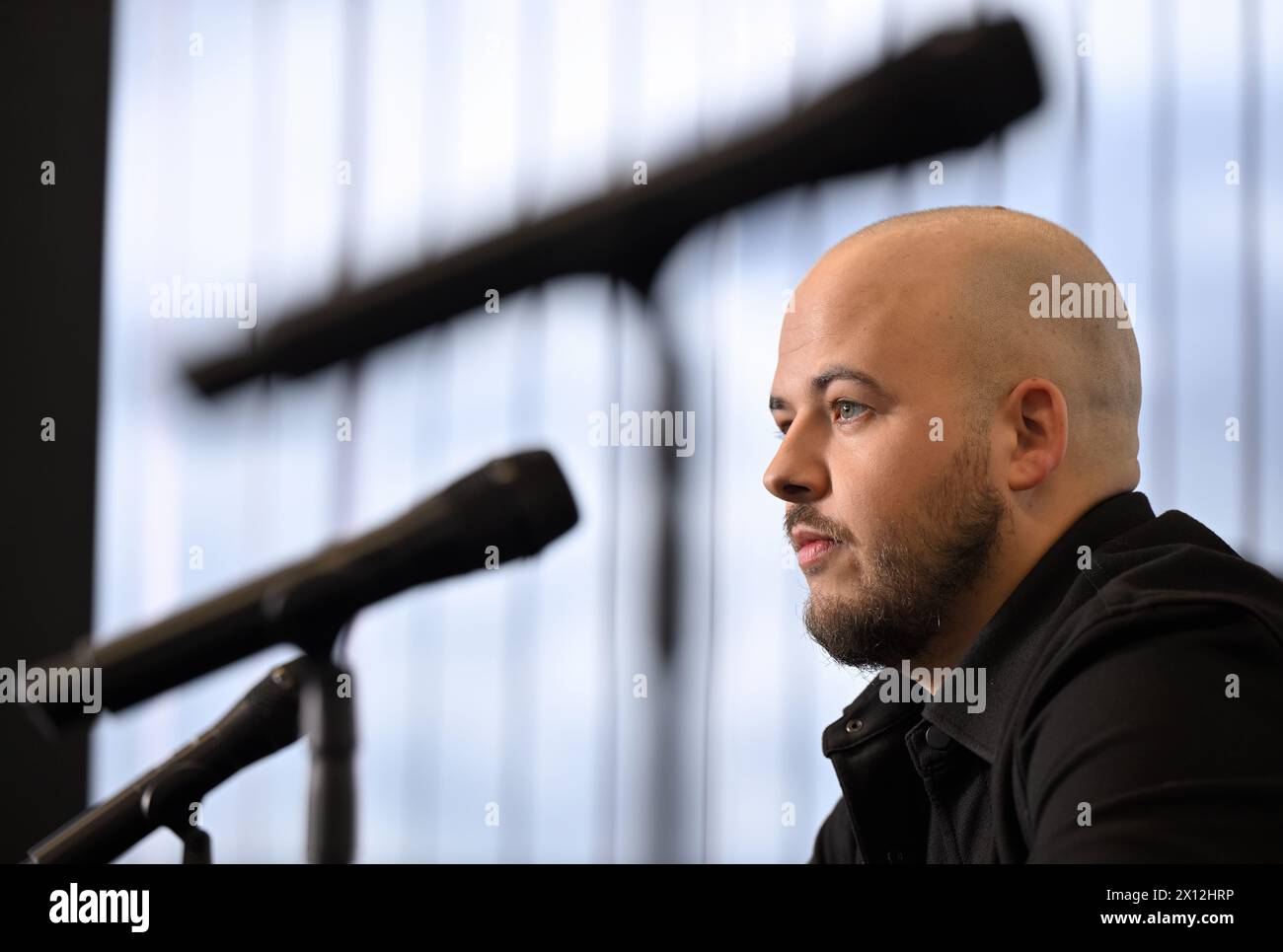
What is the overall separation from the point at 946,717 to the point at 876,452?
230mm

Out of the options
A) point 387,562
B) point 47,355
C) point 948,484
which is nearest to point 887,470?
point 948,484

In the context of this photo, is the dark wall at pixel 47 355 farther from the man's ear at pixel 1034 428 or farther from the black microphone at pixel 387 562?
the man's ear at pixel 1034 428

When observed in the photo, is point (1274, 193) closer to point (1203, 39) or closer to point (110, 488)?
point (1203, 39)

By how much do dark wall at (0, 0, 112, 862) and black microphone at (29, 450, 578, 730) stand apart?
1.29 m

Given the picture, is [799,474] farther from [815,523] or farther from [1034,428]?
[1034,428]

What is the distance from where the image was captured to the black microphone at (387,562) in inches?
29.6

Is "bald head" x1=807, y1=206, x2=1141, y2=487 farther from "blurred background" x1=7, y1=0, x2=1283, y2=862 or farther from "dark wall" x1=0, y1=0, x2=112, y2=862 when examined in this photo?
"dark wall" x1=0, y1=0, x2=112, y2=862

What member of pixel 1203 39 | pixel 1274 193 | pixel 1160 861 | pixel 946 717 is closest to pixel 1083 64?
pixel 1203 39

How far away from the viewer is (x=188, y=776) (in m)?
0.77

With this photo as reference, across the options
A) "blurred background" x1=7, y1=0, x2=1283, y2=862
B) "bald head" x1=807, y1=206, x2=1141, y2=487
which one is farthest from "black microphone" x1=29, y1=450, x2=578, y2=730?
"blurred background" x1=7, y1=0, x2=1283, y2=862

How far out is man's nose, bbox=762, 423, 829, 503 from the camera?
1.02 m

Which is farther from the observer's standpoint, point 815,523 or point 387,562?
point 815,523

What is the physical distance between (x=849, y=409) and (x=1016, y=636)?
241 millimetres

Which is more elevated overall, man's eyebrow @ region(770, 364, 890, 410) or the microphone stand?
man's eyebrow @ region(770, 364, 890, 410)
